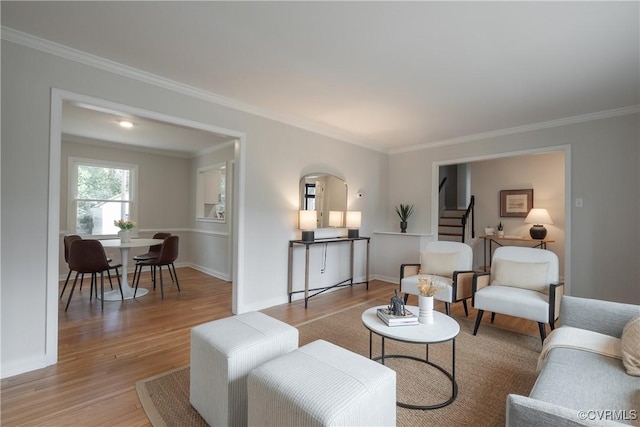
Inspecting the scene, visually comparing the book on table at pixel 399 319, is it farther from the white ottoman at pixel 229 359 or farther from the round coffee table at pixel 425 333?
the white ottoman at pixel 229 359

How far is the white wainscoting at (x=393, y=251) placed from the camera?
495 centimetres

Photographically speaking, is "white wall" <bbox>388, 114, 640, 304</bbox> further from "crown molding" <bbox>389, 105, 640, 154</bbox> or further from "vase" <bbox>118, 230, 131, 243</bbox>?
"vase" <bbox>118, 230, 131, 243</bbox>

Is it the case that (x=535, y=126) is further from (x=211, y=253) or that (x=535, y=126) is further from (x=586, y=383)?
(x=211, y=253)

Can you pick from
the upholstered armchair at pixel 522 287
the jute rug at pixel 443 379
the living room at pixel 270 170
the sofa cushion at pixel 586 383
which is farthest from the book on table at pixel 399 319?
the living room at pixel 270 170

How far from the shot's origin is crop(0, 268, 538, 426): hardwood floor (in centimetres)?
179

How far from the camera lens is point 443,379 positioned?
217 cm

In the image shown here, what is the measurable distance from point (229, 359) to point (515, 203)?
251 inches

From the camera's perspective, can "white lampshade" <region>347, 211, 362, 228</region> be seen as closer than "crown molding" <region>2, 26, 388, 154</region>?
No

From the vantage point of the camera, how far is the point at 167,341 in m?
2.76

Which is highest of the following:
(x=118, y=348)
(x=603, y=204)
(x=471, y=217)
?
(x=603, y=204)

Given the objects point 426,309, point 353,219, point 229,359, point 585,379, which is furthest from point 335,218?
point 585,379

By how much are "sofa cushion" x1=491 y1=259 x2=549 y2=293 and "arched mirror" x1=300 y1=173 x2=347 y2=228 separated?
2.30 m

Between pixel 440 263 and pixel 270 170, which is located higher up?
pixel 270 170

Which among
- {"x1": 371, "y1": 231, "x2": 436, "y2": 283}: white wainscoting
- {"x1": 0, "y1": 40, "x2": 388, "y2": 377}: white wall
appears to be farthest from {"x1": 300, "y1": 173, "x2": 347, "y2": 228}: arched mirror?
{"x1": 371, "y1": 231, "x2": 436, "y2": 283}: white wainscoting
